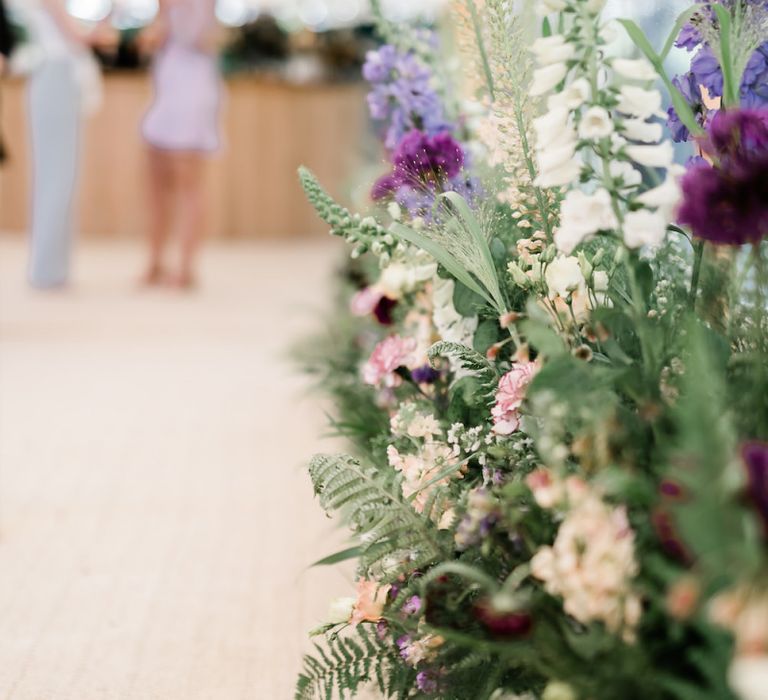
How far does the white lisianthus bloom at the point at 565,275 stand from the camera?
1.39 m

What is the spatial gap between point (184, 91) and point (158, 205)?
0.63 meters

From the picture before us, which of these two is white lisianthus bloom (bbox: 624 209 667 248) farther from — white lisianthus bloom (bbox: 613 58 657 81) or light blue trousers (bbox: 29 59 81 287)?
light blue trousers (bbox: 29 59 81 287)

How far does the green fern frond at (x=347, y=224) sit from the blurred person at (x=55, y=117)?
427 cm

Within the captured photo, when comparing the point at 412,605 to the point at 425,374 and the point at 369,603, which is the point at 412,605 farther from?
the point at 425,374

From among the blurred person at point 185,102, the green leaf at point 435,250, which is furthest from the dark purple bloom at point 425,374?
the blurred person at point 185,102

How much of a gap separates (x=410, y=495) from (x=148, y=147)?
15.2 ft

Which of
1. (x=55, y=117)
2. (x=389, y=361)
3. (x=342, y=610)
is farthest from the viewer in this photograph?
(x=55, y=117)

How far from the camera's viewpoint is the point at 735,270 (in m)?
1.32

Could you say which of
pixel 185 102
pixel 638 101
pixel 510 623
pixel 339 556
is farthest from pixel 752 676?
pixel 185 102

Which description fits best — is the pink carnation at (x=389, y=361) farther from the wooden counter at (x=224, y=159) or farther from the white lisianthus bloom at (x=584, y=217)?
the wooden counter at (x=224, y=159)

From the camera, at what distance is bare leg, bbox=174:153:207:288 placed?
5.71 m

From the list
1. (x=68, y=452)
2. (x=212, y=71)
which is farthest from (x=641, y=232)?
(x=212, y=71)

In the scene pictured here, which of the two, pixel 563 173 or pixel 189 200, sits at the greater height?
pixel 189 200

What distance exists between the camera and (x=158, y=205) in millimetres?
5918
